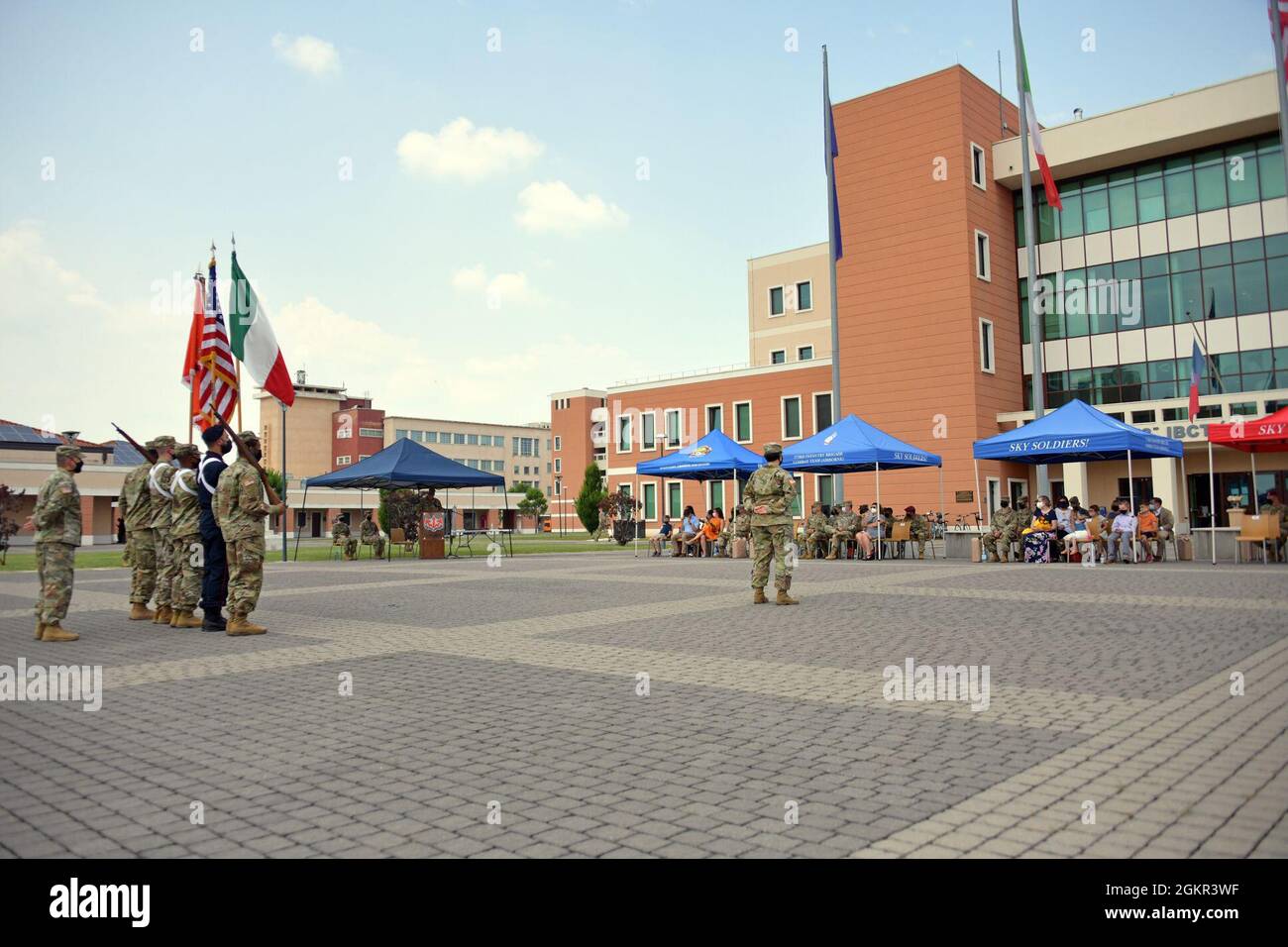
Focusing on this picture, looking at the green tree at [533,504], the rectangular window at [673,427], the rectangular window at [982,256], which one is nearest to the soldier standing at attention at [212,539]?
the rectangular window at [982,256]

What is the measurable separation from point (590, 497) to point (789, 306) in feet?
85.7

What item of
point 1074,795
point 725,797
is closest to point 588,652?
point 725,797

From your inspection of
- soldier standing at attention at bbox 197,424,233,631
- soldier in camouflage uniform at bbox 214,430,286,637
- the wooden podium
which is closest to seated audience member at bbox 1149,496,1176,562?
the wooden podium

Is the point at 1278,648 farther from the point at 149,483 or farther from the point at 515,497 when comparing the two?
the point at 515,497

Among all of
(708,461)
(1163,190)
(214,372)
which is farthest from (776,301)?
(214,372)

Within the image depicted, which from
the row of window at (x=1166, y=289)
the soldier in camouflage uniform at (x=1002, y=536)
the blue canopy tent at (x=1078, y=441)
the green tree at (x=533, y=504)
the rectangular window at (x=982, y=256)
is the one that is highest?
the rectangular window at (x=982, y=256)

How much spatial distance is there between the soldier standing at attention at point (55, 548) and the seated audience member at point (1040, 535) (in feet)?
60.1

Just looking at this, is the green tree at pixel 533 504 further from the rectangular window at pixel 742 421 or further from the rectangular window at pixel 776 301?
the rectangular window at pixel 742 421

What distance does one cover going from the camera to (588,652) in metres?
8.09

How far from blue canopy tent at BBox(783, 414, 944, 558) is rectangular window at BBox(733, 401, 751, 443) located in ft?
87.8

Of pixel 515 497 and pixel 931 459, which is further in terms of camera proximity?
pixel 515 497

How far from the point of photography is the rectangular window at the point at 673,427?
54.6 meters

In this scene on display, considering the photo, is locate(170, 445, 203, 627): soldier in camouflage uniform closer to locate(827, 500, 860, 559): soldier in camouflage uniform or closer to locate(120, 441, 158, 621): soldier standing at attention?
locate(120, 441, 158, 621): soldier standing at attention
